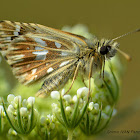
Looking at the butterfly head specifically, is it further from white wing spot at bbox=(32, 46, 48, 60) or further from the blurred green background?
the blurred green background

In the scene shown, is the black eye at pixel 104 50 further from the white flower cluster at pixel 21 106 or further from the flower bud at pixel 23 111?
the flower bud at pixel 23 111

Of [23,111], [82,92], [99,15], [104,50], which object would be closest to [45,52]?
[104,50]

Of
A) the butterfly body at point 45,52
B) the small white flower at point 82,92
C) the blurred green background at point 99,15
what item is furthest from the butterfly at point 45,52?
the blurred green background at point 99,15

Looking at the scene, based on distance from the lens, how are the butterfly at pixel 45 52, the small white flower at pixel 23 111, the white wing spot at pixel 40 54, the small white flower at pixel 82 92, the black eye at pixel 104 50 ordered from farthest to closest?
the white wing spot at pixel 40 54 → the butterfly at pixel 45 52 → the black eye at pixel 104 50 → the small white flower at pixel 82 92 → the small white flower at pixel 23 111

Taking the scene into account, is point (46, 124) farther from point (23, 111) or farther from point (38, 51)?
point (38, 51)

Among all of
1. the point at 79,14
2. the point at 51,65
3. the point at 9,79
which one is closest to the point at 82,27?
the point at 51,65

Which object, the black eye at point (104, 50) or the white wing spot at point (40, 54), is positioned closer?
the black eye at point (104, 50)

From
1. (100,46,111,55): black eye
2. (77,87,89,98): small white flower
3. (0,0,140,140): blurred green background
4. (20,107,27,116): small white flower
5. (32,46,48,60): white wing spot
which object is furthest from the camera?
(0,0,140,140): blurred green background

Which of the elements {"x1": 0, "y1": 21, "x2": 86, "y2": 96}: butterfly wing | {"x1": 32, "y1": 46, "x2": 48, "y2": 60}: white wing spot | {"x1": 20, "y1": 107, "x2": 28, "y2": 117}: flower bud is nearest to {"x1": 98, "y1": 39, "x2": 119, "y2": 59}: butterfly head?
{"x1": 0, "y1": 21, "x2": 86, "y2": 96}: butterfly wing
